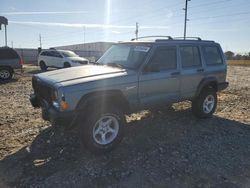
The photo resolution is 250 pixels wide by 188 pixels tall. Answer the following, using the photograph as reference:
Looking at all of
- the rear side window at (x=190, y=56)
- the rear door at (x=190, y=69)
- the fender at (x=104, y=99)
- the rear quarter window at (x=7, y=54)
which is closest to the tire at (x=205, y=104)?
the rear door at (x=190, y=69)

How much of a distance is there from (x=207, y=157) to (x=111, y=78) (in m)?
2.27

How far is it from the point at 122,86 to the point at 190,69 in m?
2.20

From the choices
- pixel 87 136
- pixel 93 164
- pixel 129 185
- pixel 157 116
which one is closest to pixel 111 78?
pixel 87 136

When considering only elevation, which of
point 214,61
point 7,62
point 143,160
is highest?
point 214,61

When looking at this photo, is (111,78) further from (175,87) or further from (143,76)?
(175,87)

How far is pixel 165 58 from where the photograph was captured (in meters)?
6.07

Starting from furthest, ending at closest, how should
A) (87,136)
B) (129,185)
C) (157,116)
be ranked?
1. (157,116)
2. (87,136)
3. (129,185)

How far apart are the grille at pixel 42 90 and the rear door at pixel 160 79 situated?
171 cm

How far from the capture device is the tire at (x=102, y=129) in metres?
4.79

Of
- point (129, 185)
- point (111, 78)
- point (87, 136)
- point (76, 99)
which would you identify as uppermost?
point (111, 78)

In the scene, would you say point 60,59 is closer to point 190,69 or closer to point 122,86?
point 190,69

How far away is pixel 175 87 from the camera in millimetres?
6238

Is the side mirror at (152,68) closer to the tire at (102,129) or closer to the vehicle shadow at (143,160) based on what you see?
the tire at (102,129)

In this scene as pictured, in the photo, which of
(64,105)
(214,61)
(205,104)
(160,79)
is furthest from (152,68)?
(214,61)
